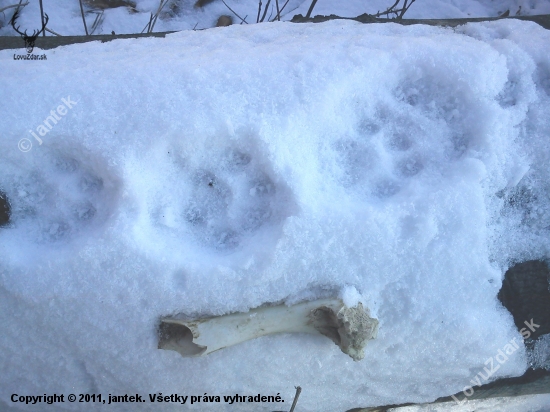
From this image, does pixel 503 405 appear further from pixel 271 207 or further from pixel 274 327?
pixel 271 207

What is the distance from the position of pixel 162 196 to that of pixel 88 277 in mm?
274

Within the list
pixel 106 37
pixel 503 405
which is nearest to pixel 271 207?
pixel 106 37

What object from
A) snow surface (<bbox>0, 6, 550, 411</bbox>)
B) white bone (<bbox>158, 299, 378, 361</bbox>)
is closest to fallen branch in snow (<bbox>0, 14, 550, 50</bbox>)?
snow surface (<bbox>0, 6, 550, 411</bbox>)

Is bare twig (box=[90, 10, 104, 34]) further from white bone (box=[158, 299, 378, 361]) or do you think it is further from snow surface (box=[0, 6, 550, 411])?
white bone (box=[158, 299, 378, 361])

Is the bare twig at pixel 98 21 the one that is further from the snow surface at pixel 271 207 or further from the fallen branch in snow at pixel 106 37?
the snow surface at pixel 271 207

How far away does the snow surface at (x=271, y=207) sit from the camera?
1119 mm

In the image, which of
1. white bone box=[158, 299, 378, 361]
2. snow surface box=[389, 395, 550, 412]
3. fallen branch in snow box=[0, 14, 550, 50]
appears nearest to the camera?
white bone box=[158, 299, 378, 361]

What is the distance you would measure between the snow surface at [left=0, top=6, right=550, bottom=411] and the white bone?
0.03 m

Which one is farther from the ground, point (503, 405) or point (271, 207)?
point (271, 207)

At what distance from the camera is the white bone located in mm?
1081

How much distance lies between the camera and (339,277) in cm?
112

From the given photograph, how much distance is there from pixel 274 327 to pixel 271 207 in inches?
12.3

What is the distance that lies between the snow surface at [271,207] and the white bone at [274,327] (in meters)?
0.03

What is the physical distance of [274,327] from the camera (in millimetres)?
1148
